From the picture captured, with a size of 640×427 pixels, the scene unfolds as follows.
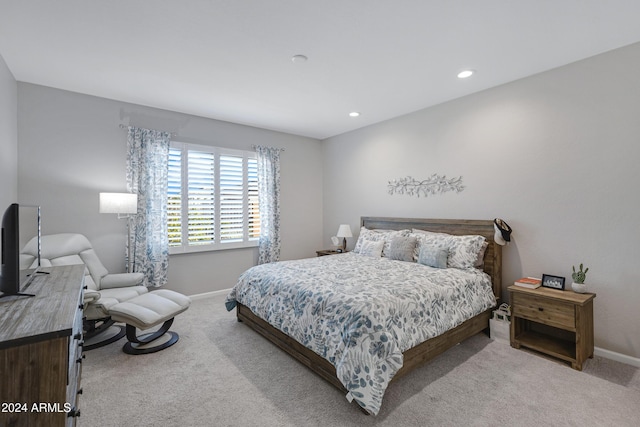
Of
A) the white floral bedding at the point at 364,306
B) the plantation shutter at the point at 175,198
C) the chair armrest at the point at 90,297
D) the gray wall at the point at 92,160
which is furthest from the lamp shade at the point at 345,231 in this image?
the chair armrest at the point at 90,297

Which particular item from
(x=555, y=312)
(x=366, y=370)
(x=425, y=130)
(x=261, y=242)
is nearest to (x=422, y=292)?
(x=366, y=370)

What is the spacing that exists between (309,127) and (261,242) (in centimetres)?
218

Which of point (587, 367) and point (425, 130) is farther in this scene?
point (425, 130)

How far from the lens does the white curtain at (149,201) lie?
148 inches

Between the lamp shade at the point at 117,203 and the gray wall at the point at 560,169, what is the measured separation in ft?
12.3

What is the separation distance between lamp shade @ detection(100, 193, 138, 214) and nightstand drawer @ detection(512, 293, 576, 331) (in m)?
4.31

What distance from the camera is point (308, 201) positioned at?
18.6 ft

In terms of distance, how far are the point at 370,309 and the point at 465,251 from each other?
70.8 inches

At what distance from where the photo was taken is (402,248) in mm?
3682

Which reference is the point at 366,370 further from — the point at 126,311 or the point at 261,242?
the point at 261,242

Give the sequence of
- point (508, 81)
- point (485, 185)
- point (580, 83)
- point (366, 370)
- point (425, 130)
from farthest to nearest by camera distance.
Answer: point (425, 130), point (485, 185), point (508, 81), point (580, 83), point (366, 370)

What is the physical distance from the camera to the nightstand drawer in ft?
8.23

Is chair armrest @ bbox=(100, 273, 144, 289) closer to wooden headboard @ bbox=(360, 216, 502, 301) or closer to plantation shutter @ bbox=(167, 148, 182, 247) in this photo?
plantation shutter @ bbox=(167, 148, 182, 247)

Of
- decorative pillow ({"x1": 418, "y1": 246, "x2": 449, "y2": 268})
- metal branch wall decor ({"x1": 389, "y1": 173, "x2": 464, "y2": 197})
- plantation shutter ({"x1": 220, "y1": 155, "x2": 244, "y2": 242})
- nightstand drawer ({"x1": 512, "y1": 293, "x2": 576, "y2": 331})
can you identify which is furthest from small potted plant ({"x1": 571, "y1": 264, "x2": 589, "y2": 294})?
plantation shutter ({"x1": 220, "y1": 155, "x2": 244, "y2": 242})
